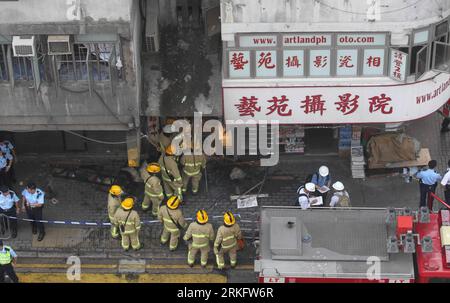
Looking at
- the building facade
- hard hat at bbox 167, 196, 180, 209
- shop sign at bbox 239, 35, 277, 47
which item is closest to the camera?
the building facade

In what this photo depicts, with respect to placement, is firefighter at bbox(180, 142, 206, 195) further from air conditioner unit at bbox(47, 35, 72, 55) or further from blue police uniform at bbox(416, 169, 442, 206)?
blue police uniform at bbox(416, 169, 442, 206)

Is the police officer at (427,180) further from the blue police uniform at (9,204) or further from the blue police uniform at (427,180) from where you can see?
the blue police uniform at (9,204)

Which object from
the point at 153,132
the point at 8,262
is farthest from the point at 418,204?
the point at 8,262

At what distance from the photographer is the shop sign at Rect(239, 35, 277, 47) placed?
25.1m

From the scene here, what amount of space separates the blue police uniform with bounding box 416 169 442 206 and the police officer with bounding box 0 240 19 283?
10.2 metres

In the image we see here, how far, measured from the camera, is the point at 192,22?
26844mm

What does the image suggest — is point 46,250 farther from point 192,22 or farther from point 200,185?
point 192,22

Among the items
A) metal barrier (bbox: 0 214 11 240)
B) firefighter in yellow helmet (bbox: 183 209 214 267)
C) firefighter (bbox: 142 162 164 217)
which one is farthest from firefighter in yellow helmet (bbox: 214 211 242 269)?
metal barrier (bbox: 0 214 11 240)

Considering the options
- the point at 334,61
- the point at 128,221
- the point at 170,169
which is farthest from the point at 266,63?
the point at 128,221

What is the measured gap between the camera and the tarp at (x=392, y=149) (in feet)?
89.2

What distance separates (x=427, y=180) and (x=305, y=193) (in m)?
3.14

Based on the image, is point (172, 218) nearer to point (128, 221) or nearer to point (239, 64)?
point (128, 221)

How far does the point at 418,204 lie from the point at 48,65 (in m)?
10.1

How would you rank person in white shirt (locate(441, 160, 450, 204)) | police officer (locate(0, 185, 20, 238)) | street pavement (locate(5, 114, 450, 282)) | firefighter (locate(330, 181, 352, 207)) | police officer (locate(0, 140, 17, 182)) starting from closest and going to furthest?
firefighter (locate(330, 181, 352, 207))
police officer (locate(0, 185, 20, 238))
person in white shirt (locate(441, 160, 450, 204))
street pavement (locate(5, 114, 450, 282))
police officer (locate(0, 140, 17, 182))
